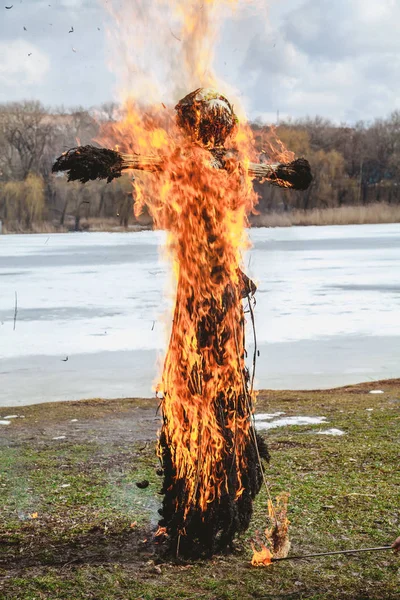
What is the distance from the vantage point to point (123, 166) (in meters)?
4.44

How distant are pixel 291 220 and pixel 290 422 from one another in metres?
48.8

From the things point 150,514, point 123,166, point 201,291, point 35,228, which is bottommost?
point 150,514

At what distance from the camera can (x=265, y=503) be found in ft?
19.7

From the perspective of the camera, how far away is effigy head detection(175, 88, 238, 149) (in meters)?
4.47

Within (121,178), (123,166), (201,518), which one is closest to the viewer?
(123,166)

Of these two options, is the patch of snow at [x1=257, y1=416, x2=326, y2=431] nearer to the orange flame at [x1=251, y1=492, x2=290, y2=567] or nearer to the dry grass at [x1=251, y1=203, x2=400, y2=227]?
the orange flame at [x1=251, y1=492, x2=290, y2=567]

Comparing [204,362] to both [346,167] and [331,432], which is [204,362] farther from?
[346,167]

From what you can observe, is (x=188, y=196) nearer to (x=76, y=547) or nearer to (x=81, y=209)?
(x=76, y=547)

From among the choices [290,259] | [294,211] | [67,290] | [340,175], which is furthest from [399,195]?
[67,290]

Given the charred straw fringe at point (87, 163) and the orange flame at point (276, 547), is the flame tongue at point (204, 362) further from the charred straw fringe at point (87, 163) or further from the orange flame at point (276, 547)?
the charred straw fringe at point (87, 163)

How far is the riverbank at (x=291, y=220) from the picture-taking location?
55.0 m

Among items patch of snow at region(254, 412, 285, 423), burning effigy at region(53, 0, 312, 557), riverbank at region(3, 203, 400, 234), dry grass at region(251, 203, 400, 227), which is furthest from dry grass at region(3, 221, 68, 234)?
burning effigy at region(53, 0, 312, 557)

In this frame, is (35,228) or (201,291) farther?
(35,228)

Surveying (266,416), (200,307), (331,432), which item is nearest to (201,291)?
(200,307)
